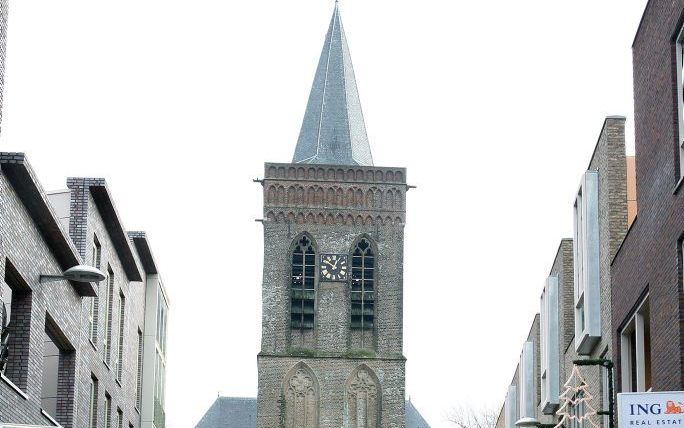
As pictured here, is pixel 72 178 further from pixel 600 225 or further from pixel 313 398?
pixel 313 398

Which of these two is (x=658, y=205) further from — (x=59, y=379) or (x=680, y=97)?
(x=59, y=379)

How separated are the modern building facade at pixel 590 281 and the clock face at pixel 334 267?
45.0 m

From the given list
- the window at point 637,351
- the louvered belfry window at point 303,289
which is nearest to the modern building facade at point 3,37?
the window at point 637,351

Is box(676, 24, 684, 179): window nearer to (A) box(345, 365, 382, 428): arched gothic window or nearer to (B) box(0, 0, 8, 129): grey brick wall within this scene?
(B) box(0, 0, 8, 129): grey brick wall

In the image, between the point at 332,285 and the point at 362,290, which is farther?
the point at 362,290

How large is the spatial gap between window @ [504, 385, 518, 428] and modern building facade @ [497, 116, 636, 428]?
11960 millimetres

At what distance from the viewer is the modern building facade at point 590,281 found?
90.5 ft

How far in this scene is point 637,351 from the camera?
2386 cm

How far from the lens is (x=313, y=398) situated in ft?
261

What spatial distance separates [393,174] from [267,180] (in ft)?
21.0

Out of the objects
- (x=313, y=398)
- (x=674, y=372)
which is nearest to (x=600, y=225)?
(x=674, y=372)

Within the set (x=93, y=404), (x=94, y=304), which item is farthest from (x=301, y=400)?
(x=94, y=304)

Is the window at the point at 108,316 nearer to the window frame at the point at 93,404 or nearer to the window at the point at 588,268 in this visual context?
the window frame at the point at 93,404

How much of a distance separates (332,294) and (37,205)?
5559 centimetres
